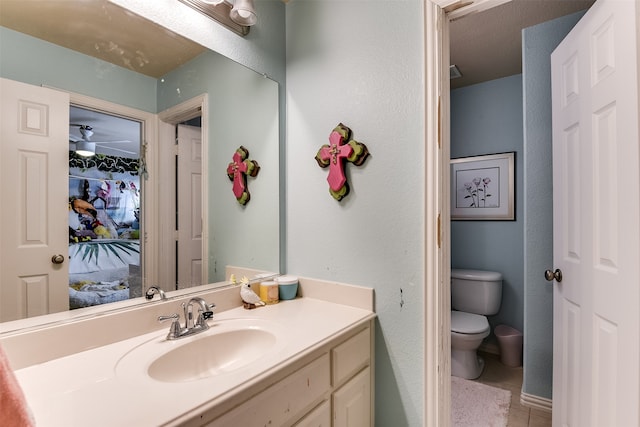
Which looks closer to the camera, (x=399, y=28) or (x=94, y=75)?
(x=94, y=75)

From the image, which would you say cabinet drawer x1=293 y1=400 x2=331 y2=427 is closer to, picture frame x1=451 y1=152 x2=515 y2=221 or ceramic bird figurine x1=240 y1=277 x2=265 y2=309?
ceramic bird figurine x1=240 y1=277 x2=265 y2=309

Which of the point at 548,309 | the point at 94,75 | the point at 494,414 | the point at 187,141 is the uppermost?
the point at 94,75

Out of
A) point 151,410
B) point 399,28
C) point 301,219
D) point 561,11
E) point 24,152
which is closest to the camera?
point 151,410

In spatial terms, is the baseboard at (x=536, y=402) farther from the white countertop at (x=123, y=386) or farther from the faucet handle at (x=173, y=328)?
the faucet handle at (x=173, y=328)

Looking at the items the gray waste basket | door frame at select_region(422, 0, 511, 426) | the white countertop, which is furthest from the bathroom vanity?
the gray waste basket

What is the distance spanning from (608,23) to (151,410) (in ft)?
5.91

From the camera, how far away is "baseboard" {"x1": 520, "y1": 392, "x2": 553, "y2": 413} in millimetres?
1823

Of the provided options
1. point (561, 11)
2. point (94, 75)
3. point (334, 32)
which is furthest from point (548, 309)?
point (94, 75)

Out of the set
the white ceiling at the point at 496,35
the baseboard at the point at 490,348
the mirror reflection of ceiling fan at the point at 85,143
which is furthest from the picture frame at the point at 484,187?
the mirror reflection of ceiling fan at the point at 85,143

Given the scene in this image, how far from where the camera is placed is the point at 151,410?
2.11 feet

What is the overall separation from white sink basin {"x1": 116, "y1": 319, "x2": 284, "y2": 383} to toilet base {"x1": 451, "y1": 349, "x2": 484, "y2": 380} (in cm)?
174

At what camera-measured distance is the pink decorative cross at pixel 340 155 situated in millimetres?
1333

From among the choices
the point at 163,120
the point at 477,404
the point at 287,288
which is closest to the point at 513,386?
the point at 477,404

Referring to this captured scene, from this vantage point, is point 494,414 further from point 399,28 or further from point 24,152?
point 24,152
